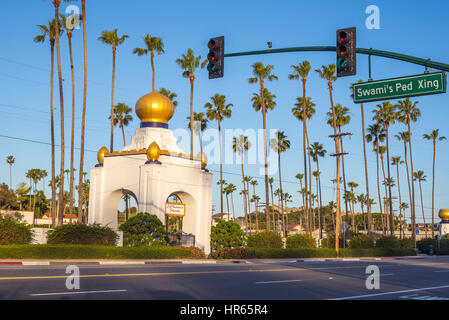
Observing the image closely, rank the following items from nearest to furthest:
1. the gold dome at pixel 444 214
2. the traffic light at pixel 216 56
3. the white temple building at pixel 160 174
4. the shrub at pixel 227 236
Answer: the traffic light at pixel 216 56, the white temple building at pixel 160 174, the shrub at pixel 227 236, the gold dome at pixel 444 214

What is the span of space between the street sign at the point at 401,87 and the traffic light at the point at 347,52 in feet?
3.49

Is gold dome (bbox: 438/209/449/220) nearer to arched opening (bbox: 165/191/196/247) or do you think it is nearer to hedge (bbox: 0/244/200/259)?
arched opening (bbox: 165/191/196/247)

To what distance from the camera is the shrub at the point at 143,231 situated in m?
31.5

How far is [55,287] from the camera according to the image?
1267cm

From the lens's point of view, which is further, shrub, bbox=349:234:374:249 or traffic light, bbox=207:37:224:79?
shrub, bbox=349:234:374:249

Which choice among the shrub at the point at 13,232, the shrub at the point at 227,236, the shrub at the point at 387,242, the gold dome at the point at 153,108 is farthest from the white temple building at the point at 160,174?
the shrub at the point at 387,242

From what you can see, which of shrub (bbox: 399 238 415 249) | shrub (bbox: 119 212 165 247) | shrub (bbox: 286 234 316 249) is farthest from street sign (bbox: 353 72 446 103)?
shrub (bbox: 399 238 415 249)

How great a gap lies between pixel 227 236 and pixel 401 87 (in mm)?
25786

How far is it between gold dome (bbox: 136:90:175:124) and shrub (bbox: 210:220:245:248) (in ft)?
30.5

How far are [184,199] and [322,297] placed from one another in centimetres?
2615

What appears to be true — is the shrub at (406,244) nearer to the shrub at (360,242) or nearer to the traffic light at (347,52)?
the shrub at (360,242)

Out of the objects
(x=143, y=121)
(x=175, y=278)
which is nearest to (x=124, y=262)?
(x=175, y=278)

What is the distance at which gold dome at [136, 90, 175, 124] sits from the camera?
38.1 meters

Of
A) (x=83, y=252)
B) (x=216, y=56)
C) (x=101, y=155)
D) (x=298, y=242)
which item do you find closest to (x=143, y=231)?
(x=83, y=252)
